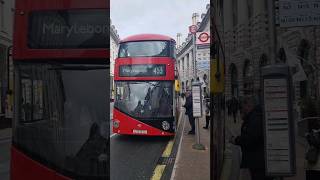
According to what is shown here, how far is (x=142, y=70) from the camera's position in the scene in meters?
16.2

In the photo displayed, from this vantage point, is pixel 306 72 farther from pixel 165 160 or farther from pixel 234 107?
pixel 165 160

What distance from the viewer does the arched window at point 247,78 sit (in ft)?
21.2

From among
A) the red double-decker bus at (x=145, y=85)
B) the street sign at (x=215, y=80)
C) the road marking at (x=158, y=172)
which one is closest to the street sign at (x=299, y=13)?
the street sign at (x=215, y=80)

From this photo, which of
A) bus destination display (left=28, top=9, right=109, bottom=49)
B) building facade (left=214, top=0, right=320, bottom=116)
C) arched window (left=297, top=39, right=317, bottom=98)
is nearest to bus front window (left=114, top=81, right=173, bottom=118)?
building facade (left=214, top=0, right=320, bottom=116)

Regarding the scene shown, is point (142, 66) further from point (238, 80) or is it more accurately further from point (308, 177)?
point (308, 177)

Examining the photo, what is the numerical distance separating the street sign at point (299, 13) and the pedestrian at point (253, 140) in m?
1.00

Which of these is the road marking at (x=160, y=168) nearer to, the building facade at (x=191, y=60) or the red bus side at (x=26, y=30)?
the building facade at (x=191, y=60)

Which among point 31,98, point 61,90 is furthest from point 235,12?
point 31,98

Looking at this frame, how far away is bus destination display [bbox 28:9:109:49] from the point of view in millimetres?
5270

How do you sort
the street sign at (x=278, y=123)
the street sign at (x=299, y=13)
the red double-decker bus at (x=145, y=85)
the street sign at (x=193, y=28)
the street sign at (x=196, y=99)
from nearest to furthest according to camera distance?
the street sign at (x=278, y=123), the street sign at (x=299, y=13), the street sign at (x=193, y=28), the street sign at (x=196, y=99), the red double-decker bus at (x=145, y=85)

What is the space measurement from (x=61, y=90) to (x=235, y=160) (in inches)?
233

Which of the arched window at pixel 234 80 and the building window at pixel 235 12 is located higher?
the building window at pixel 235 12

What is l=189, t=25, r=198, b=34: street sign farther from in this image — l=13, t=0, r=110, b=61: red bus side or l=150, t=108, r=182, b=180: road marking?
l=13, t=0, r=110, b=61: red bus side

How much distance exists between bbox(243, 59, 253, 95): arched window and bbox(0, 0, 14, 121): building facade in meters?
2.97
